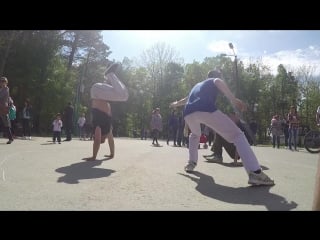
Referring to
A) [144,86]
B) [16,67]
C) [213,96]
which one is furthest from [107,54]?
[213,96]

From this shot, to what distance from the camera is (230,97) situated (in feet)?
19.1

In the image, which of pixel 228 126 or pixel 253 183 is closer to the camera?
pixel 253 183

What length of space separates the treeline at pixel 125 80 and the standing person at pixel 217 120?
2981cm

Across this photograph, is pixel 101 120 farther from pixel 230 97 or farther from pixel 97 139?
pixel 230 97

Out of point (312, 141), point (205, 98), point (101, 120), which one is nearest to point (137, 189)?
point (205, 98)

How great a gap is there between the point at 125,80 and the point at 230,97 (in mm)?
67203

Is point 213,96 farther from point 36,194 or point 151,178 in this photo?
point 36,194

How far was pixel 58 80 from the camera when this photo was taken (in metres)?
41.5

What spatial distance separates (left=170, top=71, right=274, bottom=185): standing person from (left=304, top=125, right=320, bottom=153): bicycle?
10149mm

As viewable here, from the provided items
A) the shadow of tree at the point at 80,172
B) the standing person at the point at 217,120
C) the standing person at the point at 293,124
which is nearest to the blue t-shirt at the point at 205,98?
the standing person at the point at 217,120

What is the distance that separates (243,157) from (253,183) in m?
0.37

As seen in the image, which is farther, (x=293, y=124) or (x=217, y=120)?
(x=293, y=124)

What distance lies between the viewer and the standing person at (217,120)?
17.9 ft
